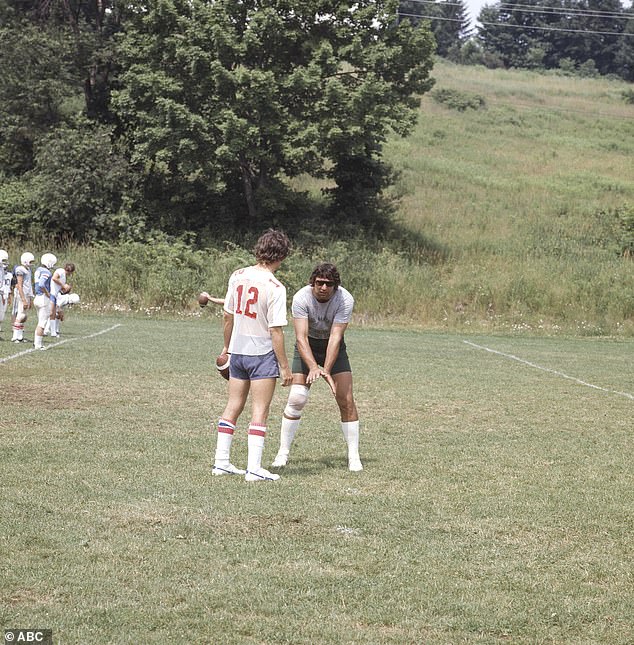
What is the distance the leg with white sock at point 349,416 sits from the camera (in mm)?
9359

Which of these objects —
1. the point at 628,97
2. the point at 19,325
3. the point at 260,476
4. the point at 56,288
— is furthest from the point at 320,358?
the point at 628,97

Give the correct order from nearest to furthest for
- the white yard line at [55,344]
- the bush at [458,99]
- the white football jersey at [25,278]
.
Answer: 1. the white yard line at [55,344]
2. the white football jersey at [25,278]
3. the bush at [458,99]

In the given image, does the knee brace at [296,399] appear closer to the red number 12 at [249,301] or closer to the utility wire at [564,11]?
Result: the red number 12 at [249,301]

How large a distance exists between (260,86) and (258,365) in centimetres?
3188

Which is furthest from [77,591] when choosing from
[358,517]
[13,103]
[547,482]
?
[13,103]

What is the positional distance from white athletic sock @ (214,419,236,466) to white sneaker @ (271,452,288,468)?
641 mm

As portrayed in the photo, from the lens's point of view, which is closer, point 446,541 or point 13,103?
point 446,541

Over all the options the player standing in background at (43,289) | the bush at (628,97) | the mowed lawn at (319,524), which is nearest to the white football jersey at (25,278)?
the player standing in background at (43,289)

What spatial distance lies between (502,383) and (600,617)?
12.4 metres

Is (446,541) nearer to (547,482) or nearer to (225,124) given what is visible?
(547,482)

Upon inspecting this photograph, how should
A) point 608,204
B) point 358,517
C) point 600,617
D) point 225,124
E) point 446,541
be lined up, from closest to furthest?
1. point 600,617
2. point 446,541
3. point 358,517
4. point 225,124
5. point 608,204

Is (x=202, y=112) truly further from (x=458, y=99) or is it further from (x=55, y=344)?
(x=458, y=99)

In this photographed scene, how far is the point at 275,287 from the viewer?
8.47 meters

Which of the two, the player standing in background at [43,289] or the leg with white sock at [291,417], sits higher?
the leg with white sock at [291,417]
